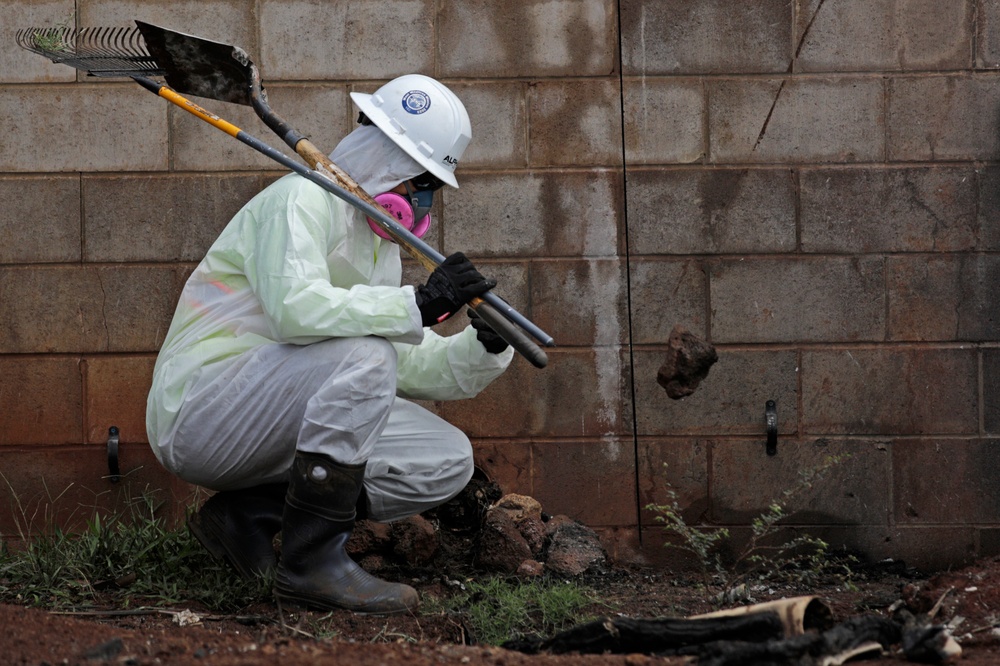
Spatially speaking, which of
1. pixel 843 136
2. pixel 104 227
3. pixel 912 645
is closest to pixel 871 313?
pixel 843 136

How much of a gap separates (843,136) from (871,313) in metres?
0.66

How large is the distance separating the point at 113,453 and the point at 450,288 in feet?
5.89

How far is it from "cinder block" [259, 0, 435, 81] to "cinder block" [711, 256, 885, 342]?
4.53ft

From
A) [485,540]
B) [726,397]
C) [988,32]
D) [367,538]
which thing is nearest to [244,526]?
[367,538]

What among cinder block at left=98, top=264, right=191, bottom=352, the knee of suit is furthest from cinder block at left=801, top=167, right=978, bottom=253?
cinder block at left=98, top=264, right=191, bottom=352

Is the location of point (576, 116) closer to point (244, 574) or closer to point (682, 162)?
point (682, 162)

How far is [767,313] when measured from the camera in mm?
4418

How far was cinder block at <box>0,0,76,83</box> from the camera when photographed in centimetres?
436

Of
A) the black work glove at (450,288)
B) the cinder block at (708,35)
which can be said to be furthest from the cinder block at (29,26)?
the cinder block at (708,35)

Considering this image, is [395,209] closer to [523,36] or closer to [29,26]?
[523,36]

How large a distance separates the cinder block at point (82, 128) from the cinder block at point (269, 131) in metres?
0.08

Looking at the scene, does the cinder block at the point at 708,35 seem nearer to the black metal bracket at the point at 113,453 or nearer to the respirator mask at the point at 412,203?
the respirator mask at the point at 412,203

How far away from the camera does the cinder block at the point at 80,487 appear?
4.41 meters

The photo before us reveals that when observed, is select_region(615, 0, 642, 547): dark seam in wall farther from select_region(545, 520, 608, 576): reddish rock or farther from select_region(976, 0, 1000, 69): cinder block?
select_region(976, 0, 1000, 69): cinder block
